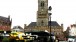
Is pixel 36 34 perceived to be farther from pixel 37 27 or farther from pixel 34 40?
pixel 37 27

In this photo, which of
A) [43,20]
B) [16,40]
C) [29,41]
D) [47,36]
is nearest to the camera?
[16,40]

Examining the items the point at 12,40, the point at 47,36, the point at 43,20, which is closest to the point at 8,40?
the point at 12,40

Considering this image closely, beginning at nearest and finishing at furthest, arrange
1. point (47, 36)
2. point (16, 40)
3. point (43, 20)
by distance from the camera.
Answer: point (16, 40) → point (47, 36) → point (43, 20)

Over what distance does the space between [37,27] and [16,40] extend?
143743 mm

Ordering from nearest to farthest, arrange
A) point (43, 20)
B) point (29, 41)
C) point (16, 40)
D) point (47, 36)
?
1. point (16, 40)
2. point (29, 41)
3. point (47, 36)
4. point (43, 20)

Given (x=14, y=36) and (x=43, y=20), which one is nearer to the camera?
(x=14, y=36)

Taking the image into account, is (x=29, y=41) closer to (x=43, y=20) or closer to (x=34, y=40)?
(x=34, y=40)

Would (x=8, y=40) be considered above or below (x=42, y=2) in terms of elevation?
below

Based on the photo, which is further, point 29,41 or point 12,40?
point 29,41

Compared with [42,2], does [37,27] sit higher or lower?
lower

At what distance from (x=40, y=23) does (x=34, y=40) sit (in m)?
127

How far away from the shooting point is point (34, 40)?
51.1 metres

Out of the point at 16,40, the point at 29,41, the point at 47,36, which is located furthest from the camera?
A: the point at 47,36

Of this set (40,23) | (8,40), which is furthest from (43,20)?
(8,40)
